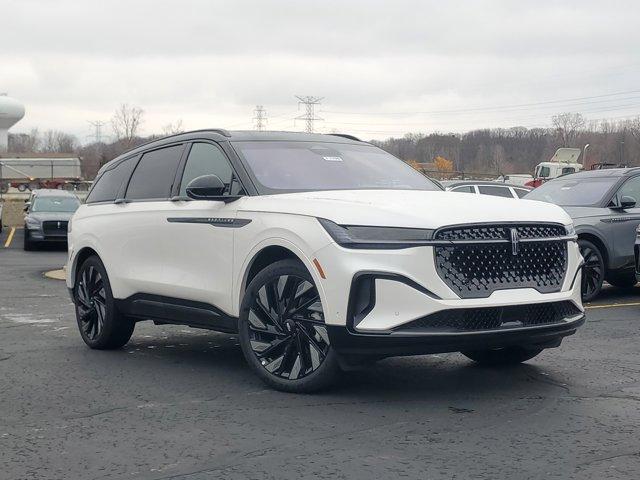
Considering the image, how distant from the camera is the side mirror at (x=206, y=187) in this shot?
646cm

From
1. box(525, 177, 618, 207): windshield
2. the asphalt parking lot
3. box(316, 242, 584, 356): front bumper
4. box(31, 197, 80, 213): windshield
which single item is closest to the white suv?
box(316, 242, 584, 356): front bumper

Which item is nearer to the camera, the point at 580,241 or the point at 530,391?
the point at 530,391

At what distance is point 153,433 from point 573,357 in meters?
3.61

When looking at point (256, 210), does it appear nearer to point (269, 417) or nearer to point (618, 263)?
point (269, 417)

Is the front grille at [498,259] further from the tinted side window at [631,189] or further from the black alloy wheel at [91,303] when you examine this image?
the tinted side window at [631,189]

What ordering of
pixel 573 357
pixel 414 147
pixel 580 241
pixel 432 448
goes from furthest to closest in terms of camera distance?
pixel 414 147 → pixel 580 241 → pixel 573 357 → pixel 432 448

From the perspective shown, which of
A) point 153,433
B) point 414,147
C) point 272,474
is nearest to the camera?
point 272,474

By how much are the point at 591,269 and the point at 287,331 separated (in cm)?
688

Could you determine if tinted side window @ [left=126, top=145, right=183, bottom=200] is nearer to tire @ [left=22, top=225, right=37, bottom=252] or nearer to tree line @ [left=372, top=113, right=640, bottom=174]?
tire @ [left=22, top=225, right=37, bottom=252]

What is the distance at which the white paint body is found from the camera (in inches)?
213

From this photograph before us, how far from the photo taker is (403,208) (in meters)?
5.65

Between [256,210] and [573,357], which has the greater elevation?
[256,210]

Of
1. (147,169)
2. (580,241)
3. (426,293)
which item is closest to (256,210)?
(426,293)

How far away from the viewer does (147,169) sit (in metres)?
7.99
